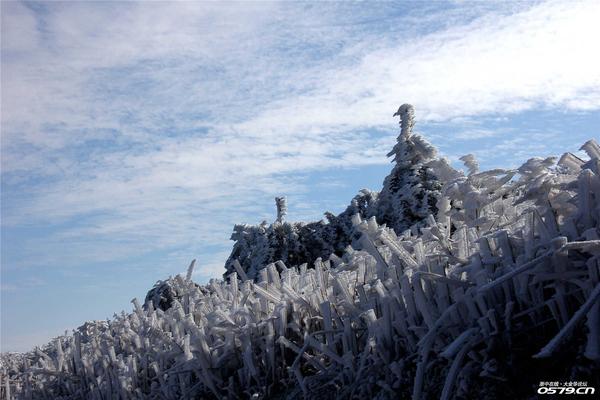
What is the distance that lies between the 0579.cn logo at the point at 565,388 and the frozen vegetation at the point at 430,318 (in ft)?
0.07

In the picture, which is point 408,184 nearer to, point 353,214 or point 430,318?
point 353,214

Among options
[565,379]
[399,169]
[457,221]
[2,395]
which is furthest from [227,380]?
[399,169]

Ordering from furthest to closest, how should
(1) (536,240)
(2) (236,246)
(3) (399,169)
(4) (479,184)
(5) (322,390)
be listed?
(2) (236,246)
(3) (399,169)
(4) (479,184)
(5) (322,390)
(1) (536,240)

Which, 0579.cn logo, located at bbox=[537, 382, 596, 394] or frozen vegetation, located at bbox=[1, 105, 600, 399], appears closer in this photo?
0579.cn logo, located at bbox=[537, 382, 596, 394]

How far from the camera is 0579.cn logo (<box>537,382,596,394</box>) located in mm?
1999

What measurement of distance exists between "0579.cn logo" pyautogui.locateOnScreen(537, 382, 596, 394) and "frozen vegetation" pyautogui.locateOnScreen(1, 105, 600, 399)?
0.07 feet

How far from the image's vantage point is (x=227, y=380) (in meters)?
3.66

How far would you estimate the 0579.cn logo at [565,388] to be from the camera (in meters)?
2.00

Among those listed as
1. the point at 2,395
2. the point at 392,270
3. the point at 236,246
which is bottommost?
the point at 2,395

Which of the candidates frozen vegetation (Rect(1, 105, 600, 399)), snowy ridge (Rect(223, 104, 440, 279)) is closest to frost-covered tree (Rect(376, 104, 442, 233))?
snowy ridge (Rect(223, 104, 440, 279))

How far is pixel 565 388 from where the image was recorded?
2033 millimetres

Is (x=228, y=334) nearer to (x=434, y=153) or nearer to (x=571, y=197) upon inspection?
(x=571, y=197)

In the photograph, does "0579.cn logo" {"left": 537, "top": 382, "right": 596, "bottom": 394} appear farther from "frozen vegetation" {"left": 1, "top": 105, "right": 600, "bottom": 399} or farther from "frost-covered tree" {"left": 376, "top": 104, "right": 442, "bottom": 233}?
"frost-covered tree" {"left": 376, "top": 104, "right": 442, "bottom": 233}

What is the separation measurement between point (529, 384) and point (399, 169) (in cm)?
742
